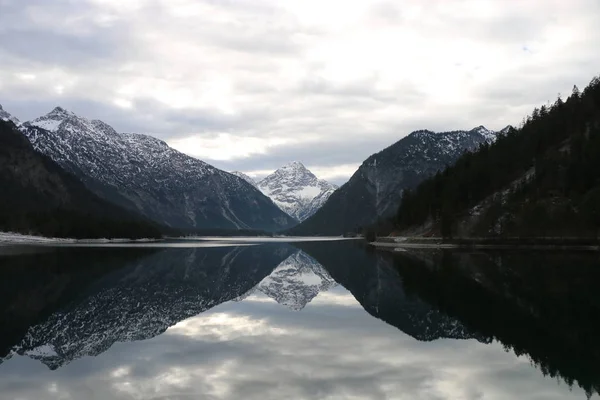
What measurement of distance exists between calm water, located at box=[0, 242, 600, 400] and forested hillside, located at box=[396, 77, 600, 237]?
167ft

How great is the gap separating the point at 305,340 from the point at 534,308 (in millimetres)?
13751

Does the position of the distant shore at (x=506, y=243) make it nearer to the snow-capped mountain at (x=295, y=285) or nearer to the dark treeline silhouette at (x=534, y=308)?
the dark treeline silhouette at (x=534, y=308)

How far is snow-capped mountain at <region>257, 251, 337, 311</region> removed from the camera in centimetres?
3972

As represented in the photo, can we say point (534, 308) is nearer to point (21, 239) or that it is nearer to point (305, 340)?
point (305, 340)

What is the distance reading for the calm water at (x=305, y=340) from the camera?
16234mm

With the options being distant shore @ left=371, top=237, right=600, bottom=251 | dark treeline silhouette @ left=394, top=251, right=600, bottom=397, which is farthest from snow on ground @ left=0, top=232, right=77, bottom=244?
dark treeline silhouette @ left=394, top=251, right=600, bottom=397

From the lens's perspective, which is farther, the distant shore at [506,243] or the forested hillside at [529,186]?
the forested hillside at [529,186]

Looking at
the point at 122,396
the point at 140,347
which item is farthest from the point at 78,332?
the point at 122,396

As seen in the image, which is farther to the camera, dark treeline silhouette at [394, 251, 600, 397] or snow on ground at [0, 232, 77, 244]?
snow on ground at [0, 232, 77, 244]

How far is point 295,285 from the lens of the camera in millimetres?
50406

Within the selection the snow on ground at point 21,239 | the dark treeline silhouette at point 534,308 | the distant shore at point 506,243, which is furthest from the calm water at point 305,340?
the snow on ground at point 21,239

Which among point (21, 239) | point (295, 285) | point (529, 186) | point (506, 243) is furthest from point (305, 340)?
point (21, 239)

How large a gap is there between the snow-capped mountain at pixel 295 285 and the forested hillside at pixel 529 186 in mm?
46665

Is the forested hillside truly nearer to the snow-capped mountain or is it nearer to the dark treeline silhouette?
the dark treeline silhouette
